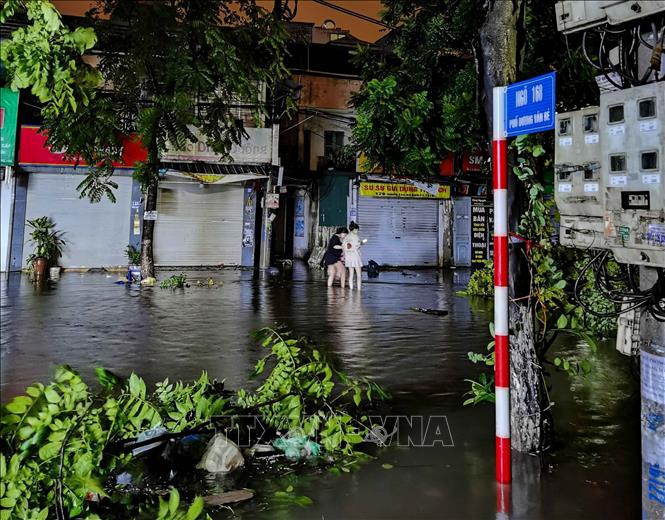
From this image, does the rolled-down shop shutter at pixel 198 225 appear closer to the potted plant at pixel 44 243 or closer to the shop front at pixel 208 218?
the shop front at pixel 208 218

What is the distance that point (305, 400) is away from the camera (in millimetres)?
5082

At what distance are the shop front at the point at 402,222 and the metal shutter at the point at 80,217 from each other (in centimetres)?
989

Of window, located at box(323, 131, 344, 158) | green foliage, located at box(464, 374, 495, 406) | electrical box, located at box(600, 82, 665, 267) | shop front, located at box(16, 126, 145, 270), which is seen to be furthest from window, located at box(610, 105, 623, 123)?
window, located at box(323, 131, 344, 158)

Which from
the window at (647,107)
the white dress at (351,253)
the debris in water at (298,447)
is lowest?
the debris in water at (298,447)

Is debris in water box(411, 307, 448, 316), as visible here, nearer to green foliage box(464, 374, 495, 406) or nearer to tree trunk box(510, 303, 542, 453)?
green foliage box(464, 374, 495, 406)

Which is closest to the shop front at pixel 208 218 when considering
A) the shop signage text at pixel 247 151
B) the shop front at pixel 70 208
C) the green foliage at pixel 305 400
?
the shop signage text at pixel 247 151

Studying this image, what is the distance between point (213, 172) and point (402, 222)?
911cm

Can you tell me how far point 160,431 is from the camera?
446 cm

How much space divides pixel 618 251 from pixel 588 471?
1.94m

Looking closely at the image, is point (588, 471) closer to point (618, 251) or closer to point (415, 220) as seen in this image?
point (618, 251)

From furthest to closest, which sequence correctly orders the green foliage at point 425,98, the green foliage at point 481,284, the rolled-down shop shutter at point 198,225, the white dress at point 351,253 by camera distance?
the rolled-down shop shutter at point 198,225 < the white dress at point 351,253 < the green foliage at point 481,284 < the green foliage at point 425,98

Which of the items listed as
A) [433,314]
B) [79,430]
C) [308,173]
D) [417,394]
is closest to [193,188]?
[308,173]

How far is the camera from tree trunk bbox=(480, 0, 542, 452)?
4.45 metres

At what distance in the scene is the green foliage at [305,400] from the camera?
4.49m
